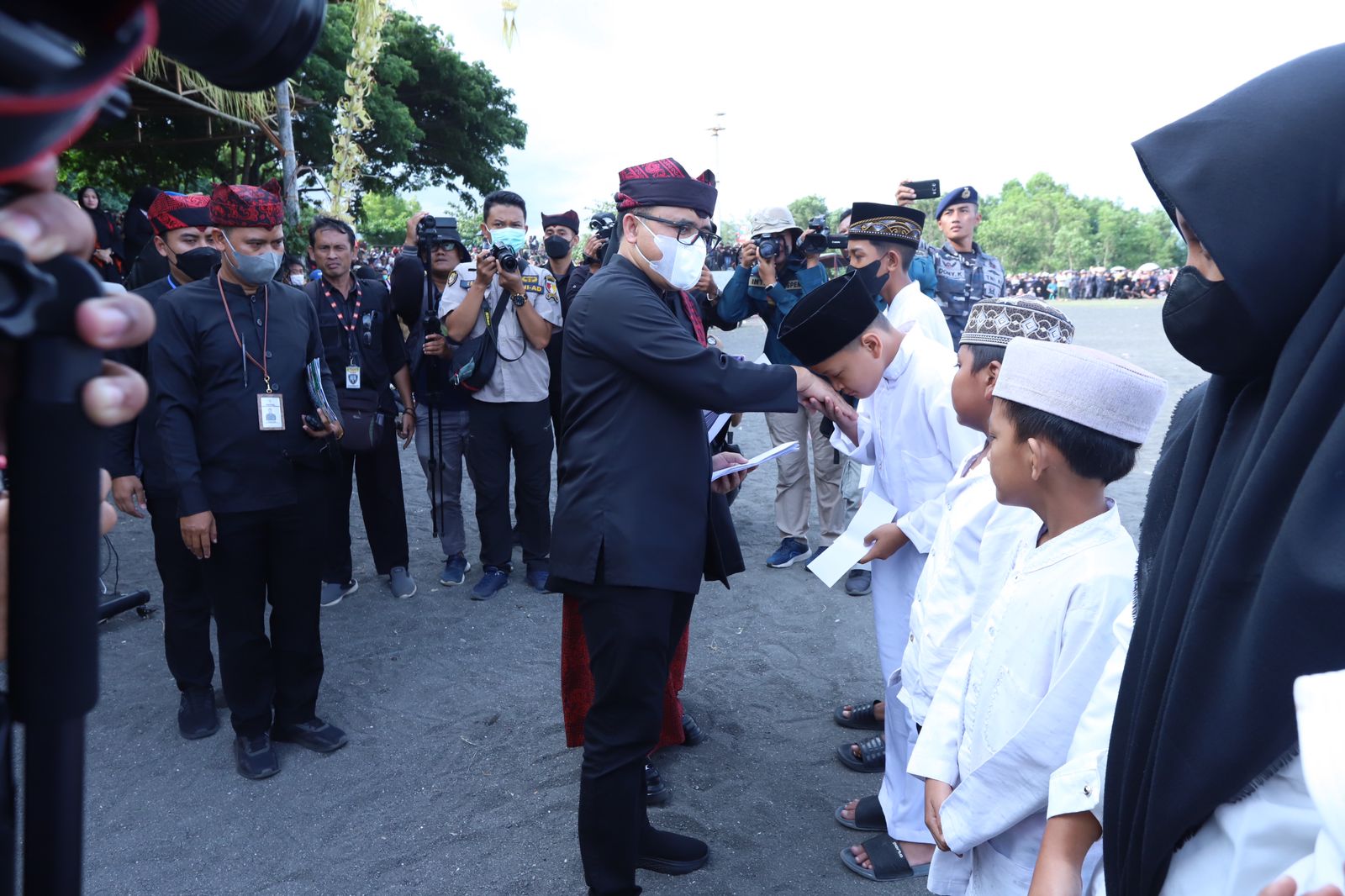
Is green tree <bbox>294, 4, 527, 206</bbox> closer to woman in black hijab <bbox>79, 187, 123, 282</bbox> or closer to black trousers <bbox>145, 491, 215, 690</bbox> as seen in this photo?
woman in black hijab <bbox>79, 187, 123, 282</bbox>

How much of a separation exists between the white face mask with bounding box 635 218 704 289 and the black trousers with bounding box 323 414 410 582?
3148mm

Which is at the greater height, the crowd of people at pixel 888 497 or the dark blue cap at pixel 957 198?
the dark blue cap at pixel 957 198

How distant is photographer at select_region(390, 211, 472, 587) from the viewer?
19.2 ft

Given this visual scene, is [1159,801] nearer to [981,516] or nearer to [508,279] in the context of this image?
[981,516]

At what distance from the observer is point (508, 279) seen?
5.55m

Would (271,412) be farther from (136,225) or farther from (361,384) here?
(136,225)

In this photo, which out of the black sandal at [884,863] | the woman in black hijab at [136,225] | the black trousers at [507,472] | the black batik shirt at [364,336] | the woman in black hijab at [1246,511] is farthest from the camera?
the woman in black hijab at [136,225]

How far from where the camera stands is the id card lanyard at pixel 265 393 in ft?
12.1

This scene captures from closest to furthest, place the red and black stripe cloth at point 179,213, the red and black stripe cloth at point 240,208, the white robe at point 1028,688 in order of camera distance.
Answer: the white robe at point 1028,688
the red and black stripe cloth at point 240,208
the red and black stripe cloth at point 179,213

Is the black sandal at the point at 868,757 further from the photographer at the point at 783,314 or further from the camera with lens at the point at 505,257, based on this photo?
the camera with lens at the point at 505,257

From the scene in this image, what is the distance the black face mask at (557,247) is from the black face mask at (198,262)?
267cm

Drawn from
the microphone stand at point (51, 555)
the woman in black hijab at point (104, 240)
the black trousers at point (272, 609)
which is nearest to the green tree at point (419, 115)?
the woman in black hijab at point (104, 240)

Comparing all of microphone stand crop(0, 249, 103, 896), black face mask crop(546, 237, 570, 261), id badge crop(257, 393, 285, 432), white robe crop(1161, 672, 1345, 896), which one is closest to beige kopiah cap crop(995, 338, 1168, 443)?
white robe crop(1161, 672, 1345, 896)

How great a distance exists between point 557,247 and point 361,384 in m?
1.79
